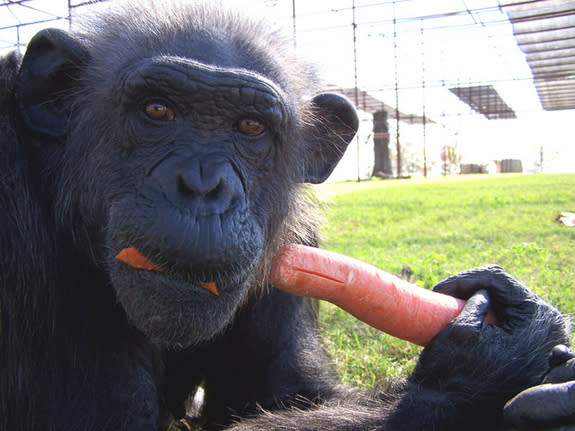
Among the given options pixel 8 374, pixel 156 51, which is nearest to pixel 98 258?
pixel 8 374

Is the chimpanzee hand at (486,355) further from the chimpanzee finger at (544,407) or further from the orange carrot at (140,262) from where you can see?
the orange carrot at (140,262)

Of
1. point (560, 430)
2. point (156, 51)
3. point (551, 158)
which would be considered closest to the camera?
point (560, 430)

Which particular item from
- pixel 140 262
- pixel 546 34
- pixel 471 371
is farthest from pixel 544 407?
pixel 546 34

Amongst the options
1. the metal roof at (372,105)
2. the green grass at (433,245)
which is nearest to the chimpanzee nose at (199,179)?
the green grass at (433,245)

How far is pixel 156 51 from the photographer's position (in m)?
2.97

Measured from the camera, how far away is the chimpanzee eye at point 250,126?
2.96 m

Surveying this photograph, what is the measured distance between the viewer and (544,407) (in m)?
2.25

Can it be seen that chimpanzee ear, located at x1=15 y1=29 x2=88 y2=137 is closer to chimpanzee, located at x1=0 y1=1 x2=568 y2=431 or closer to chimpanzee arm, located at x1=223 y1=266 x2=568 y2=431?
chimpanzee, located at x1=0 y1=1 x2=568 y2=431

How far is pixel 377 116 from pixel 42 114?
34345 millimetres

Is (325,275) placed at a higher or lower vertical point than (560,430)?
higher

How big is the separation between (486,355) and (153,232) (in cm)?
176

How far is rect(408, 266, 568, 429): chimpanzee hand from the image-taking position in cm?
290

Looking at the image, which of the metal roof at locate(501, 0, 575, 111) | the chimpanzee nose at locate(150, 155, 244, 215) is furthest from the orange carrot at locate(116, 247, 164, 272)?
the metal roof at locate(501, 0, 575, 111)

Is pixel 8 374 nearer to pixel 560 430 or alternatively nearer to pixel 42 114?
pixel 42 114
